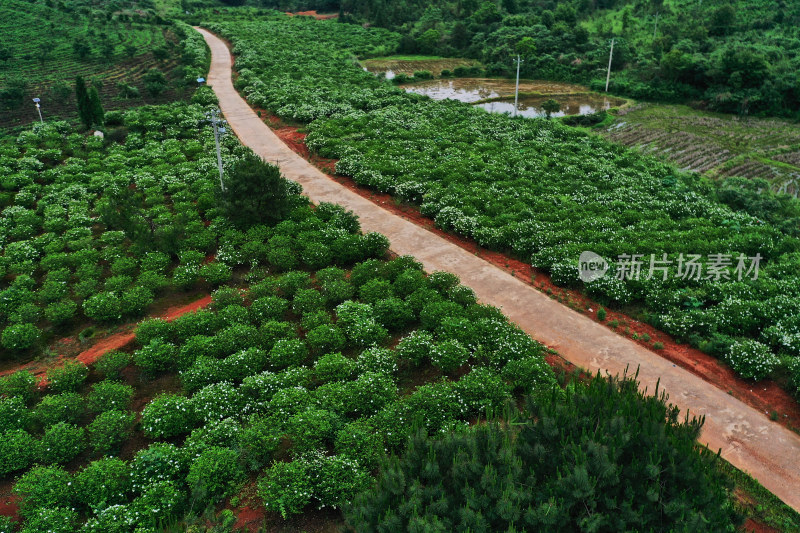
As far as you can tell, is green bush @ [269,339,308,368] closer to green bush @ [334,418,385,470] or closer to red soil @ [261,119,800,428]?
green bush @ [334,418,385,470]

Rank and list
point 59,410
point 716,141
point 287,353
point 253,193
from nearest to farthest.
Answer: point 59,410 < point 287,353 < point 253,193 < point 716,141

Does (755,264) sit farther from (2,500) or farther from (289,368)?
(2,500)

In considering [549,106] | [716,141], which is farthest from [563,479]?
[549,106]

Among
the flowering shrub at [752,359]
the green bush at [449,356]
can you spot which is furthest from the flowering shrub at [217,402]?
the flowering shrub at [752,359]

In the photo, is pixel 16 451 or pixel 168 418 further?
pixel 168 418

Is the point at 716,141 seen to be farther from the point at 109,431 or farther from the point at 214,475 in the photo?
the point at 109,431
